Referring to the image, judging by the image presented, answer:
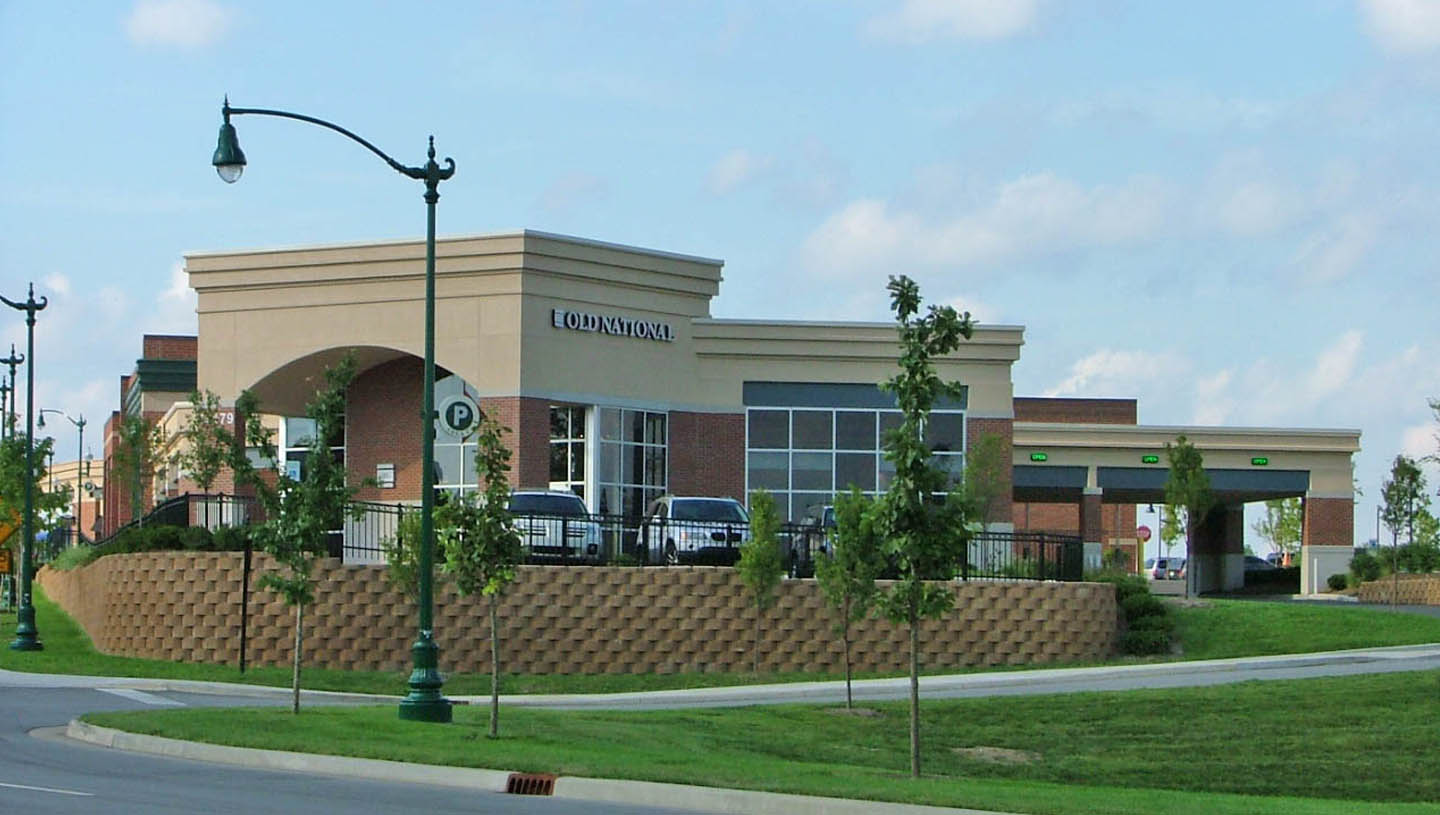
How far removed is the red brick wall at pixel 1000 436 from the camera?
5128 centimetres

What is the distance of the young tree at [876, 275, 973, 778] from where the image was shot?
60.5ft

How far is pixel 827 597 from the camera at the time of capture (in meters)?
32.8

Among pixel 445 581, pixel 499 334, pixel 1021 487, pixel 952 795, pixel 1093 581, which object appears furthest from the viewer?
pixel 1021 487

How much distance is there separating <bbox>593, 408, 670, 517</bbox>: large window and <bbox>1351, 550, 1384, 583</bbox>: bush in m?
23.4

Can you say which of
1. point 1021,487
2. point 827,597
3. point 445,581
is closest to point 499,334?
point 445,581

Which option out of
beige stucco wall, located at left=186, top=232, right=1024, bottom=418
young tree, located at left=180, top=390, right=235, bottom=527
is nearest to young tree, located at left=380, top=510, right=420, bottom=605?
young tree, located at left=180, top=390, right=235, bottom=527

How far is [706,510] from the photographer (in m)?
42.0

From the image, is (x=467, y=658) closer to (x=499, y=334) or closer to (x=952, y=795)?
(x=499, y=334)

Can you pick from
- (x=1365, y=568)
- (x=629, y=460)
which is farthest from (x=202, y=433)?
(x=1365, y=568)

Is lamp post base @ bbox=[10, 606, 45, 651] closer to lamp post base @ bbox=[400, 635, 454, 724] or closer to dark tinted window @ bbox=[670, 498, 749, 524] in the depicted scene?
dark tinted window @ bbox=[670, 498, 749, 524]

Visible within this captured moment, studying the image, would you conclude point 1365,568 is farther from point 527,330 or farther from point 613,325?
point 527,330

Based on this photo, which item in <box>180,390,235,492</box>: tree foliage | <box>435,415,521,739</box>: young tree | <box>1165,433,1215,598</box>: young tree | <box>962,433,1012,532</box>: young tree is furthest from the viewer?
<box>1165,433,1215,598</box>: young tree

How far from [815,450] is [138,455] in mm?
22508

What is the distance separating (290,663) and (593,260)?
55.4ft
